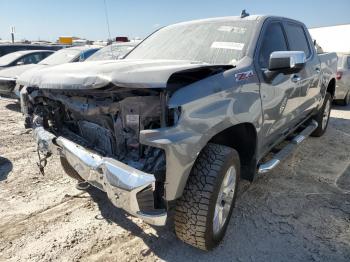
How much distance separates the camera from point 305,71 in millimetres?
4375

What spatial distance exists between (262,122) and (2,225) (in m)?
2.56

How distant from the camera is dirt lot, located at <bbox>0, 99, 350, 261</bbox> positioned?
9.29 ft

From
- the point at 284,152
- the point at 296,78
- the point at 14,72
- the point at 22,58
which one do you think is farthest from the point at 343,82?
the point at 22,58

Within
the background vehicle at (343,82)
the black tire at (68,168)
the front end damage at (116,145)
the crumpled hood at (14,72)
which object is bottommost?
the background vehicle at (343,82)

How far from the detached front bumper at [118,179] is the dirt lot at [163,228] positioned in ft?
2.19

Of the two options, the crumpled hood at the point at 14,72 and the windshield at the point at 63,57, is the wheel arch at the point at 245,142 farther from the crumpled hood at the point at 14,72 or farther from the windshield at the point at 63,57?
the windshield at the point at 63,57

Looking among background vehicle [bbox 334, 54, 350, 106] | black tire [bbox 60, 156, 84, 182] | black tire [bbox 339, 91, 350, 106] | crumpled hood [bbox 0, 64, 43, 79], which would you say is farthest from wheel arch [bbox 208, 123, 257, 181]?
black tire [bbox 339, 91, 350, 106]

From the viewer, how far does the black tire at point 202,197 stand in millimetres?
2518

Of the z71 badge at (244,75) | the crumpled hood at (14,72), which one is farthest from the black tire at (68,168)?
the crumpled hood at (14,72)

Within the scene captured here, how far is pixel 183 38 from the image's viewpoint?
3.84 m

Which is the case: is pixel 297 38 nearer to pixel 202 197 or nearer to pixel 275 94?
pixel 275 94

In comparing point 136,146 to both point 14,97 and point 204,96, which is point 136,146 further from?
point 14,97

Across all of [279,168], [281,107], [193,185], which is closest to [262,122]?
[281,107]

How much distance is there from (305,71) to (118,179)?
123 inches
